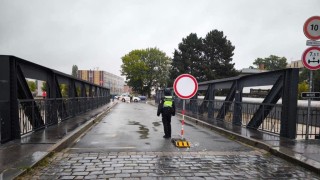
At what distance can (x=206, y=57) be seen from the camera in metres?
63.8

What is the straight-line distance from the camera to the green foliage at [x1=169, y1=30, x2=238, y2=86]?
5959 centimetres

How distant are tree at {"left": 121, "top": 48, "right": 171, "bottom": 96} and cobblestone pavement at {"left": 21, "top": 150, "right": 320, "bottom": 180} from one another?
77.0 m

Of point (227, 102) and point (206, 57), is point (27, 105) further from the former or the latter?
point (206, 57)

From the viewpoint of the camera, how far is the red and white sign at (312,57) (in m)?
8.73

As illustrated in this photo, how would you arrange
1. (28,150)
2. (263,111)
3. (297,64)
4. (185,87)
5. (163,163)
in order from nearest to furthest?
(163,163) → (28,150) → (185,87) → (263,111) → (297,64)

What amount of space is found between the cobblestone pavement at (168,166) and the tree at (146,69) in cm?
7698

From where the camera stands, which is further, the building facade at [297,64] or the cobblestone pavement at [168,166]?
the building facade at [297,64]

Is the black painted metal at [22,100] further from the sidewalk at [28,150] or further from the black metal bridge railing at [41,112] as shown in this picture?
the sidewalk at [28,150]

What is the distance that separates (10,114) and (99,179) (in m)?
4.62

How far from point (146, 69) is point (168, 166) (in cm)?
7833

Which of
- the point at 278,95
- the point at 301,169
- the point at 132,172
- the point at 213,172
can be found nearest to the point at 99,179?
the point at 132,172

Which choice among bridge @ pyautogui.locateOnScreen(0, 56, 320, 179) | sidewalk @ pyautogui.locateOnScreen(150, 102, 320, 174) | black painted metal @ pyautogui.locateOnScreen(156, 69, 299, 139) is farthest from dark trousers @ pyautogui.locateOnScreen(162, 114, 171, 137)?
black painted metal @ pyautogui.locateOnScreen(156, 69, 299, 139)

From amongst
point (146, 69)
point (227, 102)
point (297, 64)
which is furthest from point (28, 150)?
point (297, 64)

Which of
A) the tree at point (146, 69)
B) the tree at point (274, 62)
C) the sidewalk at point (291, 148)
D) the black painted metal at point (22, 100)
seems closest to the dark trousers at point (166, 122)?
the sidewalk at point (291, 148)
